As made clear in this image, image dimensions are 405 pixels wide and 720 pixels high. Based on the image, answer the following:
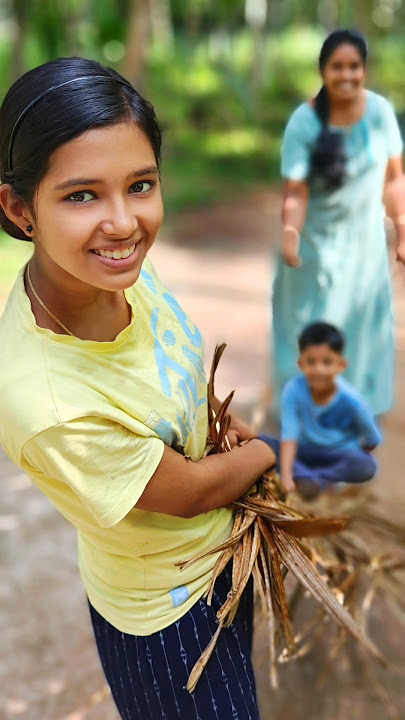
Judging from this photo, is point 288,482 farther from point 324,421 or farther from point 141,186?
point 141,186

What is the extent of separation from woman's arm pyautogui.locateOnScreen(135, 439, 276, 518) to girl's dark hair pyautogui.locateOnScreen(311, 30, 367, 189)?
3.98ft

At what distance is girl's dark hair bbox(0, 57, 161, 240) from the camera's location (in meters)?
0.96

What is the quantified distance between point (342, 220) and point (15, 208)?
5.37 feet

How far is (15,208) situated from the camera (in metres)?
1.04

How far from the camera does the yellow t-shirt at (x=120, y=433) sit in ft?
3.31

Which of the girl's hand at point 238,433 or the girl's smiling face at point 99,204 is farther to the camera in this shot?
the girl's hand at point 238,433

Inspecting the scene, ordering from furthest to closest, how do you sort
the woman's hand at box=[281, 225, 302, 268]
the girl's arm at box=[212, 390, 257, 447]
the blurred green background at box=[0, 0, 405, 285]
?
1. the blurred green background at box=[0, 0, 405, 285]
2. the woman's hand at box=[281, 225, 302, 268]
3. the girl's arm at box=[212, 390, 257, 447]

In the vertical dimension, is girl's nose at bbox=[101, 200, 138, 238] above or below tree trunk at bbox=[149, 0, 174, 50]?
below

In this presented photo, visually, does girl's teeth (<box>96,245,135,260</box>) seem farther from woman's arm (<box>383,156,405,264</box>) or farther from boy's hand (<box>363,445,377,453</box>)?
boy's hand (<box>363,445,377,453</box>)

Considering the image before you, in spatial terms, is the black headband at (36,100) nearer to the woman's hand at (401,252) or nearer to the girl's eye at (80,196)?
the girl's eye at (80,196)

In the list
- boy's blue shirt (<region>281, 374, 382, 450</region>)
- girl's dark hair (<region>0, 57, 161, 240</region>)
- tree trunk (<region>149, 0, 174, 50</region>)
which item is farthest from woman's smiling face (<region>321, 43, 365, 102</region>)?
tree trunk (<region>149, 0, 174, 50</region>)

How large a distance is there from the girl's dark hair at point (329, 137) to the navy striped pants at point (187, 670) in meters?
1.41

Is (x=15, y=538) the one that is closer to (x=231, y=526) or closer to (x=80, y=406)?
(x=231, y=526)

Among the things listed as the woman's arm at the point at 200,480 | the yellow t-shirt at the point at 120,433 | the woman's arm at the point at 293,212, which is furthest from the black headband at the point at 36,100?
the woman's arm at the point at 293,212
